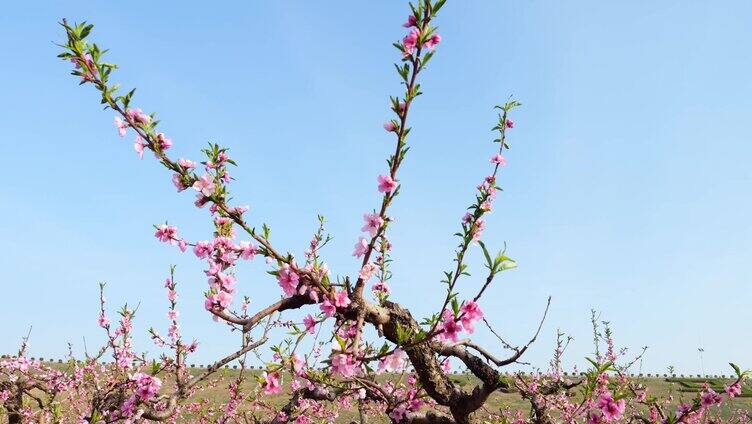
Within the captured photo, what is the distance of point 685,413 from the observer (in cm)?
488

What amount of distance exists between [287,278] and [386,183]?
0.94 metres

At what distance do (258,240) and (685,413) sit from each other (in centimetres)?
394

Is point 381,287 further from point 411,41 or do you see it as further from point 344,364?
point 411,41

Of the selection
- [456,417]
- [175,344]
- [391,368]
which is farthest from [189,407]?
[391,368]

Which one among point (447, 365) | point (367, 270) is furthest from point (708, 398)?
point (367, 270)

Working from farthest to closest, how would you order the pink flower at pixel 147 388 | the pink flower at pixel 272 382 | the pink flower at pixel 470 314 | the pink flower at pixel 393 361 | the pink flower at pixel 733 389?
the pink flower at pixel 733 389
the pink flower at pixel 147 388
the pink flower at pixel 272 382
the pink flower at pixel 393 361
the pink flower at pixel 470 314

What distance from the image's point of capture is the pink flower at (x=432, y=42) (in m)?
3.82

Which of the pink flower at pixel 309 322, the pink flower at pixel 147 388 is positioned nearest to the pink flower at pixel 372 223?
the pink flower at pixel 309 322

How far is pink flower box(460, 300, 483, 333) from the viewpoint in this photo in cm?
344

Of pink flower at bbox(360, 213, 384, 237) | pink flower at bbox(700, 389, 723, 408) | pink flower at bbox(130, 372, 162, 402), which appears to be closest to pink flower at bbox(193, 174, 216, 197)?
pink flower at bbox(360, 213, 384, 237)

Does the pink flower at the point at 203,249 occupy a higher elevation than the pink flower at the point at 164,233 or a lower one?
lower

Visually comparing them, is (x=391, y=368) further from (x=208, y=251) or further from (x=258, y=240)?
(x=208, y=251)

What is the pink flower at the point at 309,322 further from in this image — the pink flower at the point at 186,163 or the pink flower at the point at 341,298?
the pink flower at the point at 186,163

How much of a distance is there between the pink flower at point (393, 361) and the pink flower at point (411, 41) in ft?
6.55
